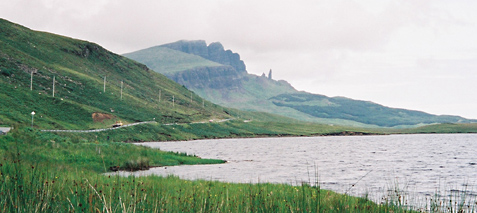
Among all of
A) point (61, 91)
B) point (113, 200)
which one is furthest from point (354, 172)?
point (61, 91)

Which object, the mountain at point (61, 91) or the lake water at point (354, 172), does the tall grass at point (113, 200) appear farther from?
the mountain at point (61, 91)

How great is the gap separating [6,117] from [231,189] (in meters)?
76.2

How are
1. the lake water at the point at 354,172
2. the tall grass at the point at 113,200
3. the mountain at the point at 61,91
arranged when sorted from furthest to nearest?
the mountain at the point at 61,91
the lake water at the point at 354,172
the tall grass at the point at 113,200

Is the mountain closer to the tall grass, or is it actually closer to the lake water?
the lake water

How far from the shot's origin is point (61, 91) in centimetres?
12594

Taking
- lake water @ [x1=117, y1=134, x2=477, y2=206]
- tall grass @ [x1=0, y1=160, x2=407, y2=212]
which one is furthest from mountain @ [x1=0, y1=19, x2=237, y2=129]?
tall grass @ [x1=0, y1=160, x2=407, y2=212]

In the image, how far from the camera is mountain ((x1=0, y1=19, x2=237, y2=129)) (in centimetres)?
9710

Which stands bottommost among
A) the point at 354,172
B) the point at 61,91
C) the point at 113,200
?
the point at 354,172

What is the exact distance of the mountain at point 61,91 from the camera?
9710 centimetres

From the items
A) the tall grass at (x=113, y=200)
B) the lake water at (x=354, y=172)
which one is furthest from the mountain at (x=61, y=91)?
the tall grass at (x=113, y=200)

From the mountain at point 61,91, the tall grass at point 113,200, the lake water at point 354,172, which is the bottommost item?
the lake water at point 354,172

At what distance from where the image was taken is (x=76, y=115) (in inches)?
4235

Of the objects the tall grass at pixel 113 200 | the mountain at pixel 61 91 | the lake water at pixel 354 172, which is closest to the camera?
the tall grass at pixel 113 200

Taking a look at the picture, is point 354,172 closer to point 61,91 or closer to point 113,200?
point 113,200
